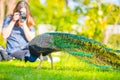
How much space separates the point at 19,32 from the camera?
9.97 m

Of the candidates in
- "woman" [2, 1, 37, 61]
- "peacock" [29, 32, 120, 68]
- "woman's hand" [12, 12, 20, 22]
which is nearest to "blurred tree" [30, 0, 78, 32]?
"woman" [2, 1, 37, 61]

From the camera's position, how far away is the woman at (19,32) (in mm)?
9312

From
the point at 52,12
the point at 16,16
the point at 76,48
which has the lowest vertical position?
the point at 52,12

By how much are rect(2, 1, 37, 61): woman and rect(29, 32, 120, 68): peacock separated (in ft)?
5.76

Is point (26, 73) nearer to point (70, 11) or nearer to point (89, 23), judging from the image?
point (89, 23)

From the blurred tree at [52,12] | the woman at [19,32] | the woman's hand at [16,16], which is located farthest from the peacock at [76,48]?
the blurred tree at [52,12]

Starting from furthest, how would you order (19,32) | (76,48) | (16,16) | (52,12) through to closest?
(52,12) < (19,32) < (16,16) < (76,48)

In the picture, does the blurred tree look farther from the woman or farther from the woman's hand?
the woman's hand

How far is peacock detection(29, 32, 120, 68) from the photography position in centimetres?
746

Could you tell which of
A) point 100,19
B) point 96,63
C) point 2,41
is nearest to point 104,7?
point 100,19

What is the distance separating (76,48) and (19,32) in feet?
8.59

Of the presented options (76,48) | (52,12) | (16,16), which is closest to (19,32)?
(16,16)

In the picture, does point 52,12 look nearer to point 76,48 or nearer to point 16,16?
point 16,16

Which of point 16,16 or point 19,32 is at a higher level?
point 16,16
